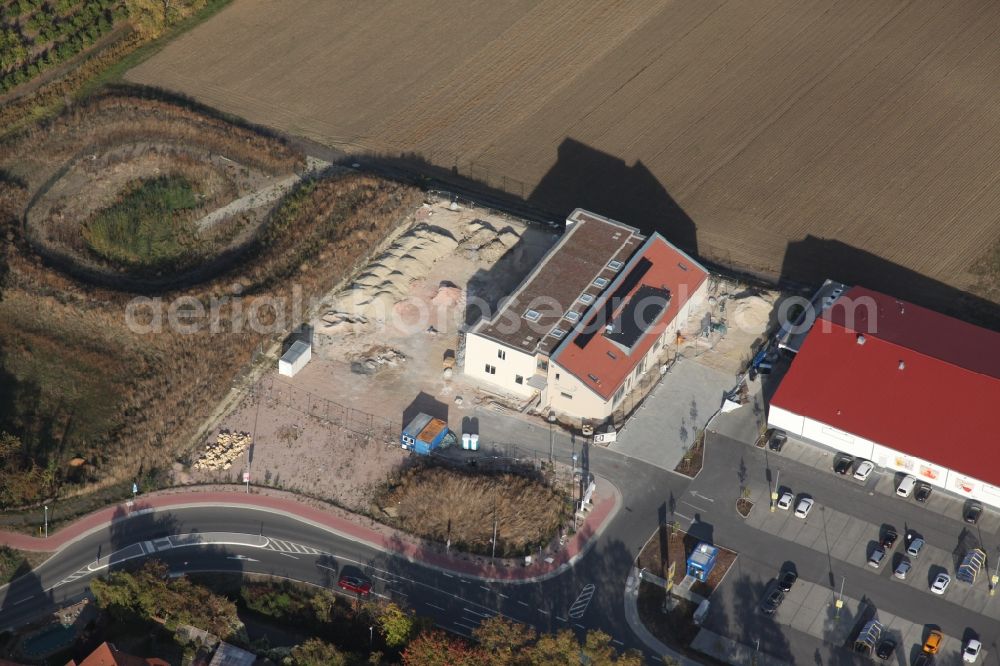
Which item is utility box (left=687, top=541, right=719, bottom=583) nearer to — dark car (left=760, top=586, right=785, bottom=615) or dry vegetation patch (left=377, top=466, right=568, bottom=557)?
dark car (left=760, top=586, right=785, bottom=615)

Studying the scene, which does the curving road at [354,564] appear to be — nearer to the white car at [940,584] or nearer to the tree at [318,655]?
the tree at [318,655]

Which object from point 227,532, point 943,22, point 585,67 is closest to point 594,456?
point 227,532

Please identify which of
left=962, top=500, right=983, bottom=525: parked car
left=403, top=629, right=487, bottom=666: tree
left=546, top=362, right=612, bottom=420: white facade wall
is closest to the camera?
left=403, top=629, right=487, bottom=666: tree

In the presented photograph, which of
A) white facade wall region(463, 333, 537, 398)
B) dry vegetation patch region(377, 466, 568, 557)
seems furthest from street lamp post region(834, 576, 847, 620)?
white facade wall region(463, 333, 537, 398)

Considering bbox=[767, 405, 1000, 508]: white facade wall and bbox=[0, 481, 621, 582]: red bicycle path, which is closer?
bbox=[0, 481, 621, 582]: red bicycle path

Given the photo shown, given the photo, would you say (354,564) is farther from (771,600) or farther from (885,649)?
(885,649)

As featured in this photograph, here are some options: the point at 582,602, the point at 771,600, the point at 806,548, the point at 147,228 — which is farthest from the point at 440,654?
the point at 147,228

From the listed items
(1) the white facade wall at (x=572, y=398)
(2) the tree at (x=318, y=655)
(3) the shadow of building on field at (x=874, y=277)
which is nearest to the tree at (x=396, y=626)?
(2) the tree at (x=318, y=655)

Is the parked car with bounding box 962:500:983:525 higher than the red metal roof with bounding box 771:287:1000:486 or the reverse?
the reverse

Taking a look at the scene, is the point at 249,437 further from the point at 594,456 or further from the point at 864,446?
the point at 864,446
